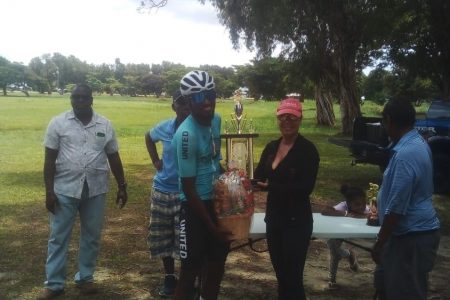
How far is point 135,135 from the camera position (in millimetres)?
24828

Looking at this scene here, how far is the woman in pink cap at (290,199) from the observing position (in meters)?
3.35

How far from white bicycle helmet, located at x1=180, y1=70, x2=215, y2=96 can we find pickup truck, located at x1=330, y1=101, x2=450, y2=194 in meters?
6.65

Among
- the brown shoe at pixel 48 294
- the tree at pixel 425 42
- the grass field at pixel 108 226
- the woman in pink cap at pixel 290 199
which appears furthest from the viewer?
the tree at pixel 425 42

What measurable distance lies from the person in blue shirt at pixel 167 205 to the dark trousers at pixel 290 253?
1159 mm

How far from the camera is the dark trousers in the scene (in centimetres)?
338

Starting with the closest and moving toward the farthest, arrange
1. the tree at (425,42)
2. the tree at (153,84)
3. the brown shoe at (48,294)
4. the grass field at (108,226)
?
the brown shoe at (48,294) → the grass field at (108,226) → the tree at (425,42) → the tree at (153,84)

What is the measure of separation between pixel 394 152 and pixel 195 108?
4.00 ft

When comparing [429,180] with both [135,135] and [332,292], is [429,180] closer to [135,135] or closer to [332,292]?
[332,292]

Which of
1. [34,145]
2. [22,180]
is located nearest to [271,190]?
[22,180]

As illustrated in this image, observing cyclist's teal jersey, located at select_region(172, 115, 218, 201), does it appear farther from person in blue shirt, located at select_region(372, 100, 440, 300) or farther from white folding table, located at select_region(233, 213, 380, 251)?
person in blue shirt, located at select_region(372, 100, 440, 300)

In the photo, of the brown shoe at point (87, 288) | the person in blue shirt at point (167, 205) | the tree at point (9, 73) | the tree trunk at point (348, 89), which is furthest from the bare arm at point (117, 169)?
the tree at point (9, 73)

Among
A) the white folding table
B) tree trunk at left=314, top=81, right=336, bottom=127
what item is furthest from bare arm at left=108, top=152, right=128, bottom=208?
tree trunk at left=314, top=81, right=336, bottom=127

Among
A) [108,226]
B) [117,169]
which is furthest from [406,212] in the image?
[108,226]

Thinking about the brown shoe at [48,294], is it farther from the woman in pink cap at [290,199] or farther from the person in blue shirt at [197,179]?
the woman in pink cap at [290,199]
